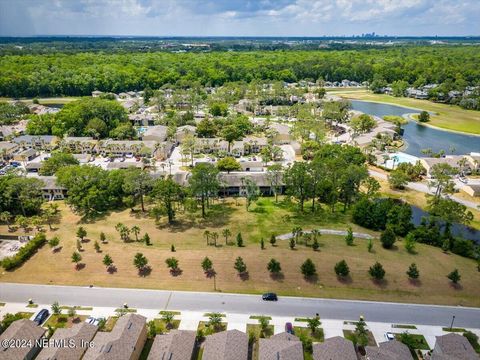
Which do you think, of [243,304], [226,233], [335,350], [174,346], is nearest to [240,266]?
[243,304]

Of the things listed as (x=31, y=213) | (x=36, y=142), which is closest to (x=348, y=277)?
(x=31, y=213)

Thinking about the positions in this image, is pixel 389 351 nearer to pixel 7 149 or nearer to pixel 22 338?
pixel 22 338

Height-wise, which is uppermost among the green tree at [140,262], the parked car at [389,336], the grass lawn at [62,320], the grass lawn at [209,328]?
the green tree at [140,262]

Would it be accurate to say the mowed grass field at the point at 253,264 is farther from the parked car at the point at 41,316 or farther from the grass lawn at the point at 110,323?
the parked car at the point at 41,316

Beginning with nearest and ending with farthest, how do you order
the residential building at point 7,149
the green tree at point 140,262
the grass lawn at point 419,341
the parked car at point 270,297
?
the grass lawn at point 419,341 < the parked car at point 270,297 < the green tree at point 140,262 < the residential building at point 7,149

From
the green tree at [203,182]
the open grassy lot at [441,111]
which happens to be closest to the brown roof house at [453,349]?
the green tree at [203,182]

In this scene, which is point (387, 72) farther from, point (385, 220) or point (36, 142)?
point (36, 142)
